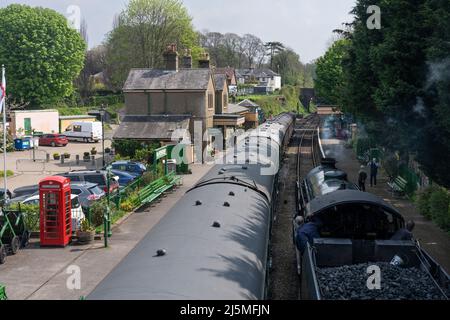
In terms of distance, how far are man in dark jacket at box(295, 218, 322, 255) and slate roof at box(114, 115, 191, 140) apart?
83.2ft

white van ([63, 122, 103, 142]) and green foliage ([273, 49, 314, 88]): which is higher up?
green foliage ([273, 49, 314, 88])

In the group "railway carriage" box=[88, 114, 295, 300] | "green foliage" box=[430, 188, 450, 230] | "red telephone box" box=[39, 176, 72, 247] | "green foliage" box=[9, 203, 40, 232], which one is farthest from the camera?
"green foliage" box=[430, 188, 450, 230]

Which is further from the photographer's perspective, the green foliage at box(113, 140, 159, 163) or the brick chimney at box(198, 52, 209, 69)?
the brick chimney at box(198, 52, 209, 69)

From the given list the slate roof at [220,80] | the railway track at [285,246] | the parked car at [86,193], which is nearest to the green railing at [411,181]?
the railway track at [285,246]

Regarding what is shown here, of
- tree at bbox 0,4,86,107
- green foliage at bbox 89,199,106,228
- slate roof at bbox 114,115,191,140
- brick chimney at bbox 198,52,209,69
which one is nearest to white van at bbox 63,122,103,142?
tree at bbox 0,4,86,107

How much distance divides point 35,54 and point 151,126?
29.6m

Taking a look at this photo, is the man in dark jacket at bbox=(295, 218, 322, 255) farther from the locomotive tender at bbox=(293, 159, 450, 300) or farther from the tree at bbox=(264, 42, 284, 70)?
the tree at bbox=(264, 42, 284, 70)

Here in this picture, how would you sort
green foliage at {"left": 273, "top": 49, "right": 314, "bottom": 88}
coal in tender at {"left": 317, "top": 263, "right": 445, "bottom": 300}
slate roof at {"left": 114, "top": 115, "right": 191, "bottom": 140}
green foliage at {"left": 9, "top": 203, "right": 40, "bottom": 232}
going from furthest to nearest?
1. green foliage at {"left": 273, "top": 49, "right": 314, "bottom": 88}
2. slate roof at {"left": 114, "top": 115, "right": 191, "bottom": 140}
3. green foliage at {"left": 9, "top": 203, "right": 40, "bottom": 232}
4. coal in tender at {"left": 317, "top": 263, "right": 445, "bottom": 300}

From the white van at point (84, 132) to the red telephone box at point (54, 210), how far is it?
1539 inches

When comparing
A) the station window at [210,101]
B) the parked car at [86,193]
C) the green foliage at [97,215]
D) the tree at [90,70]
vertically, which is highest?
the tree at [90,70]

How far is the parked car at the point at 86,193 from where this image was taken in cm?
2142

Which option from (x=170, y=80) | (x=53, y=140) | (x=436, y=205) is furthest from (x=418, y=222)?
(x=53, y=140)

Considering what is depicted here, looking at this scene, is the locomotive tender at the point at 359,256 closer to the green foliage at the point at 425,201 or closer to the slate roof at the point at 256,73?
the green foliage at the point at 425,201

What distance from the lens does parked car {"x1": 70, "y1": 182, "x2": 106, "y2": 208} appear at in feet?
70.3
